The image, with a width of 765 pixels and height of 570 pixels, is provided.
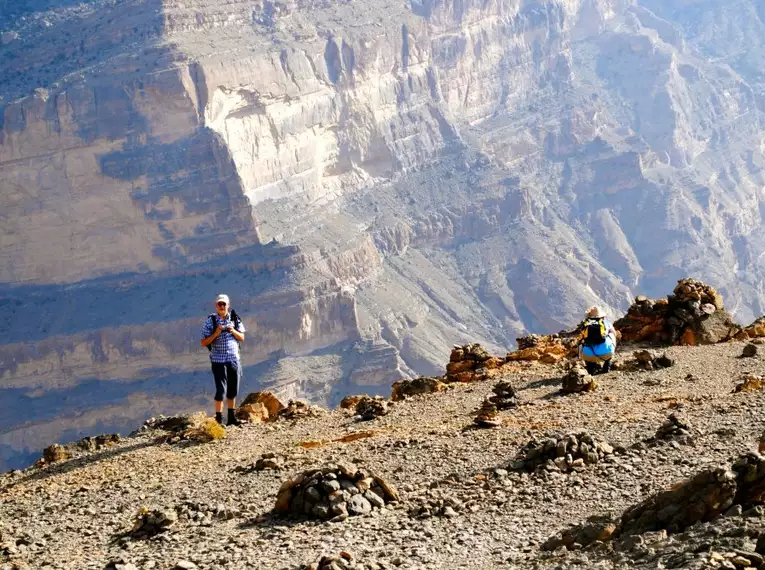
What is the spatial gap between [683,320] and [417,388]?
4298 mm

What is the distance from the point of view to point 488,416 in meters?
12.2

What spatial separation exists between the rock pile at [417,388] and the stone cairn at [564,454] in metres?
5.56

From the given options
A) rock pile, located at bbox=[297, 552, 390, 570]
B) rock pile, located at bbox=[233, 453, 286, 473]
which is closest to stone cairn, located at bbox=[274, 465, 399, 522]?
rock pile, located at bbox=[297, 552, 390, 570]

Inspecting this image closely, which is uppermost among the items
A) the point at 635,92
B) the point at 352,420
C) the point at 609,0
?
the point at 609,0

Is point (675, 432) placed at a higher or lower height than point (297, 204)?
lower

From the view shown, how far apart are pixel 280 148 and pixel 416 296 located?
49.1ft

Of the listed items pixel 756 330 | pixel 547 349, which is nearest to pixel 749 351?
pixel 756 330

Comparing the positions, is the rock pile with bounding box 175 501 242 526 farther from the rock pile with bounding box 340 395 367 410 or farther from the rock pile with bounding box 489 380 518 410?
the rock pile with bounding box 340 395 367 410

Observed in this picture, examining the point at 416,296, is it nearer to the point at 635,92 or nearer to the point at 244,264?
the point at 244,264

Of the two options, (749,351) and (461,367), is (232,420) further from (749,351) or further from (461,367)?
(749,351)

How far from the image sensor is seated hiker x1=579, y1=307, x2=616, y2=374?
14859mm

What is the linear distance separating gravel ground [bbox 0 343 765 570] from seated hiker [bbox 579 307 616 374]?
1.12m

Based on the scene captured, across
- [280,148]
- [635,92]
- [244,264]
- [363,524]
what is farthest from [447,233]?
[363,524]

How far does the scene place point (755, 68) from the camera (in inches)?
7037
